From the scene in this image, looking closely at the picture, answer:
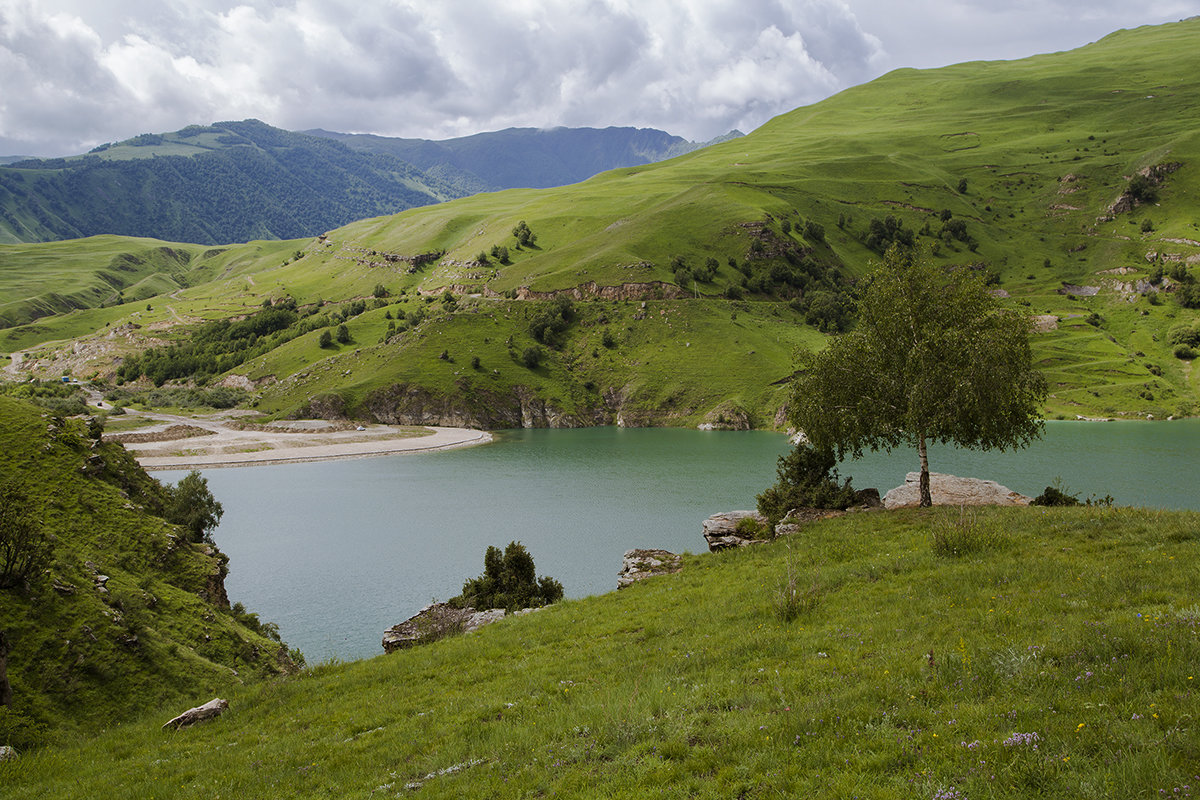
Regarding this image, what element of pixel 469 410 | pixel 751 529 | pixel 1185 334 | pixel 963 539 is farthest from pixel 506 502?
pixel 1185 334

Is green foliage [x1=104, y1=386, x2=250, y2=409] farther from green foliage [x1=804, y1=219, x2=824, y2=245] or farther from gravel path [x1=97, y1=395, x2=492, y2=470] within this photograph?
green foliage [x1=804, y1=219, x2=824, y2=245]

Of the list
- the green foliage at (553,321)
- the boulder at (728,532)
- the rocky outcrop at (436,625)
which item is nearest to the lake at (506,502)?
the rocky outcrop at (436,625)

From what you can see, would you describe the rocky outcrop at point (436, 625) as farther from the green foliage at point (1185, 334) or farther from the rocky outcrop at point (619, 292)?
the green foliage at point (1185, 334)

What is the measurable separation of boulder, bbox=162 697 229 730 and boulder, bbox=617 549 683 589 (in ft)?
53.5

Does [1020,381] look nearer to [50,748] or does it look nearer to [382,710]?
[382,710]

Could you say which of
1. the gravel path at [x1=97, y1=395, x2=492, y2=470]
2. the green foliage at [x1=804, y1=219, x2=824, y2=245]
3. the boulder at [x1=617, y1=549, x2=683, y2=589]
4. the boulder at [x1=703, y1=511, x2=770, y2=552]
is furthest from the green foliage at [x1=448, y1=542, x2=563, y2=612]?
the green foliage at [x1=804, y1=219, x2=824, y2=245]

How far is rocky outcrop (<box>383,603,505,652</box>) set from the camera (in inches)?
1024

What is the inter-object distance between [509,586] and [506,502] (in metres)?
38.3

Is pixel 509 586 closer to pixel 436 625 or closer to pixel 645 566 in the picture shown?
pixel 436 625

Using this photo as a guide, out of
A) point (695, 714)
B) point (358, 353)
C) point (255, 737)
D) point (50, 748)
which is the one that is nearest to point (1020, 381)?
point (695, 714)

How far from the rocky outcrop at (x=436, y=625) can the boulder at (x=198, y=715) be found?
27.2 feet

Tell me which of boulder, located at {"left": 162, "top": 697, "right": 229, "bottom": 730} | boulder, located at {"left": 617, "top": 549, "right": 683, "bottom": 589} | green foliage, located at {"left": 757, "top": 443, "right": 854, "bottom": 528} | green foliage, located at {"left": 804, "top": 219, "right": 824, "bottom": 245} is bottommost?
boulder, located at {"left": 617, "top": 549, "right": 683, "bottom": 589}

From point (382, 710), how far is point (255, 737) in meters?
2.97

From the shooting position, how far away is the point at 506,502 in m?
70.8
